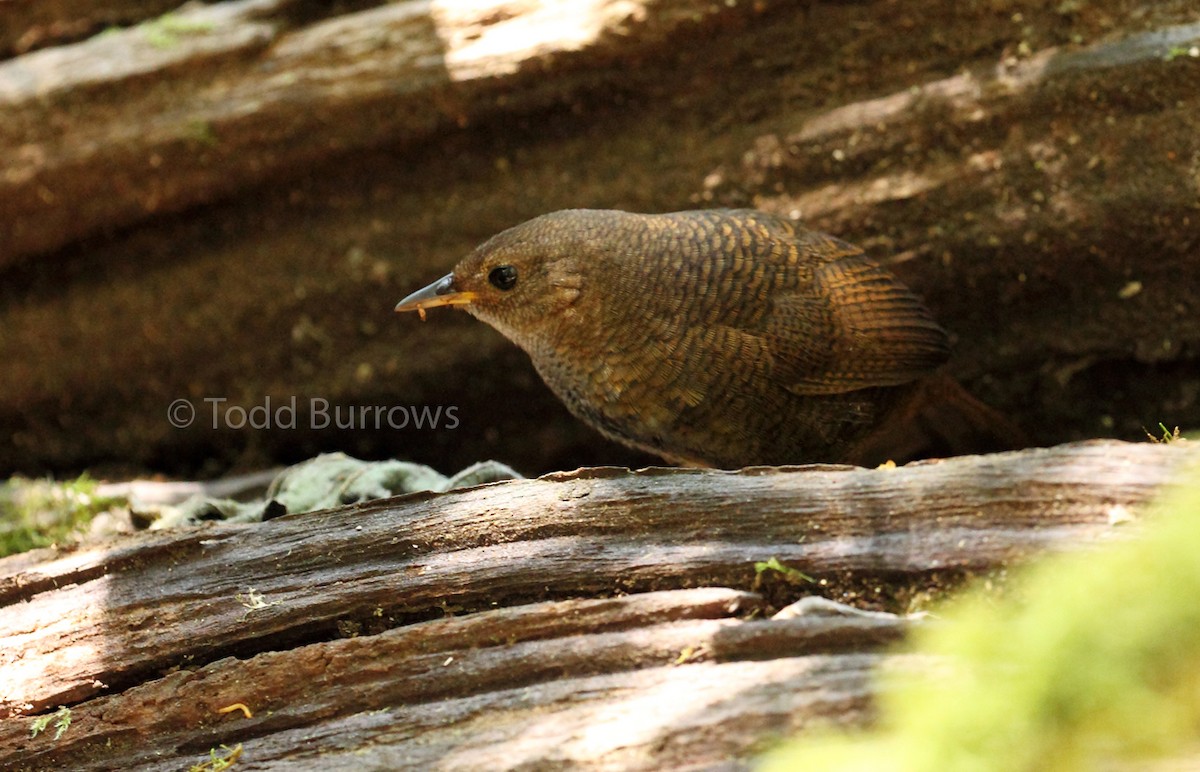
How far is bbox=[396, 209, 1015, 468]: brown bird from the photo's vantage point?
343 cm

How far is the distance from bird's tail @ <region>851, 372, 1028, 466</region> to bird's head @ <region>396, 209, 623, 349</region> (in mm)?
1228

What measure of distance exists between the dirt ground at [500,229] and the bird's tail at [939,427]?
0.35 metres

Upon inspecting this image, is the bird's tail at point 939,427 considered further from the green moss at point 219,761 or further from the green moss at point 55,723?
the green moss at point 55,723

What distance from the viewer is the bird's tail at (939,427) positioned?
12.5ft

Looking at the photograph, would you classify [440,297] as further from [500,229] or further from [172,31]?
[172,31]

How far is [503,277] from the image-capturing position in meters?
3.71

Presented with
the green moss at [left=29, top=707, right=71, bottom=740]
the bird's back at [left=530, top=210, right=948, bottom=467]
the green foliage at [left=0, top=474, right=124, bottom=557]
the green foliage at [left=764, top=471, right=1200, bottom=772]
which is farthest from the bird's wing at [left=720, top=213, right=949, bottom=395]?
the green foliage at [left=0, top=474, right=124, bottom=557]

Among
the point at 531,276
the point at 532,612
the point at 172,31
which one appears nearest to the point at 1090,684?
the point at 532,612

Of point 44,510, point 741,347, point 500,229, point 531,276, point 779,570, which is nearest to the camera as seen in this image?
point 779,570

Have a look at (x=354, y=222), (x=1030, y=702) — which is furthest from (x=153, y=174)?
(x=1030, y=702)

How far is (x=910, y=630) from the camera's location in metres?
2.21

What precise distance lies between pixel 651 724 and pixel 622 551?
0.57 meters

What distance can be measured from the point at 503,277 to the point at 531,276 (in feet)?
0.36

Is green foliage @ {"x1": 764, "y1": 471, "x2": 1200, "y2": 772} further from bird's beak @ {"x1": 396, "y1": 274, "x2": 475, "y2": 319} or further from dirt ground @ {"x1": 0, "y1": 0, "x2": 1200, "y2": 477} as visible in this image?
dirt ground @ {"x1": 0, "y1": 0, "x2": 1200, "y2": 477}
